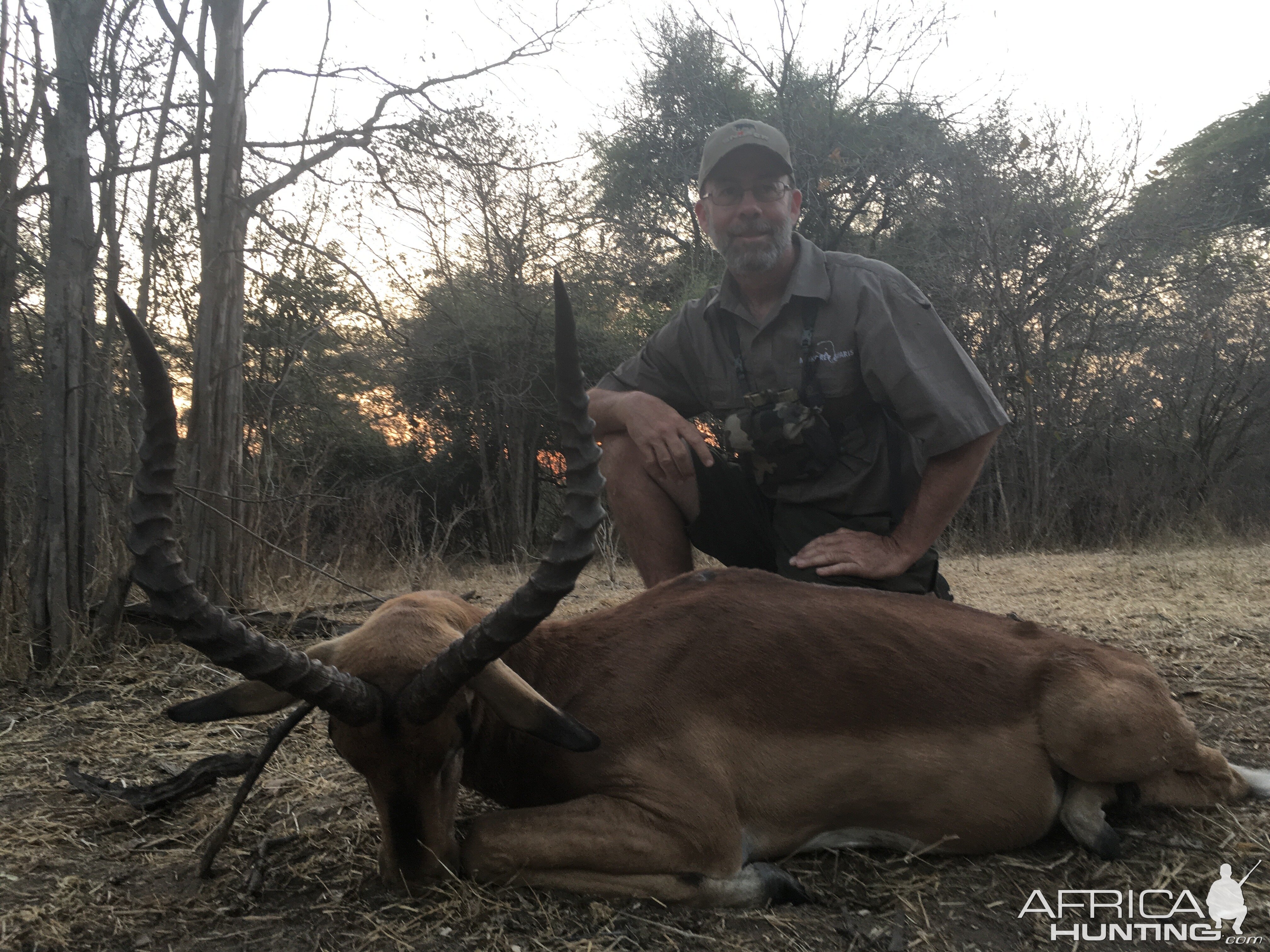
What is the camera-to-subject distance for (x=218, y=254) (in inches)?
273

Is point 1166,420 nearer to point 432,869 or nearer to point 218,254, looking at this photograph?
point 218,254

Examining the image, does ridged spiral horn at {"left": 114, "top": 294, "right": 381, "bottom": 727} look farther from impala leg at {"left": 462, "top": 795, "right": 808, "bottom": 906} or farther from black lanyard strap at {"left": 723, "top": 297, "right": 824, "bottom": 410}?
black lanyard strap at {"left": 723, "top": 297, "right": 824, "bottom": 410}

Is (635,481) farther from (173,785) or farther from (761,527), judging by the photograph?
(173,785)

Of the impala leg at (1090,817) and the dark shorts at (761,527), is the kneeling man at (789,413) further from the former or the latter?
the impala leg at (1090,817)

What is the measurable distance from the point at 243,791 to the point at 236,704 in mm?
325

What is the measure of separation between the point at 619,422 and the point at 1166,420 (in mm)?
15026

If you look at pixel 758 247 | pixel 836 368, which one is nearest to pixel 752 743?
pixel 836 368

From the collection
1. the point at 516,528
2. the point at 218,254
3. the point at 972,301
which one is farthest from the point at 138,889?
the point at 972,301

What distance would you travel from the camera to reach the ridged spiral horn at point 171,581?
2.31 m

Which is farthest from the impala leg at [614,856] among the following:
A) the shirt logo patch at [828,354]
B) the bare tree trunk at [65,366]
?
the bare tree trunk at [65,366]

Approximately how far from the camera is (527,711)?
8.89ft

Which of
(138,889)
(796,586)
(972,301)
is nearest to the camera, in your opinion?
(138,889)

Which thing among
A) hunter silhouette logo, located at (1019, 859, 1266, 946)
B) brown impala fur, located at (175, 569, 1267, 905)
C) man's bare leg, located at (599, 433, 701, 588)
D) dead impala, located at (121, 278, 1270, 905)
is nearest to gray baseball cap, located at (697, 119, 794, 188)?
man's bare leg, located at (599, 433, 701, 588)

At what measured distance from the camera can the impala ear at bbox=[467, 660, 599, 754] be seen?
2666 millimetres
